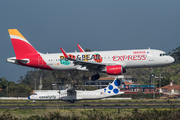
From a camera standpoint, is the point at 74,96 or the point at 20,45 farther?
the point at 74,96

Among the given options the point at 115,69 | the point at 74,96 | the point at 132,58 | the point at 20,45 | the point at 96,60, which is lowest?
the point at 74,96

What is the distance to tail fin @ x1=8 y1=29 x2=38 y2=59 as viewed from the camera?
148 feet

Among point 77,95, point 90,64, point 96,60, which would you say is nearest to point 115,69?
point 96,60

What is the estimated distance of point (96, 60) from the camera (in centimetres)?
4128

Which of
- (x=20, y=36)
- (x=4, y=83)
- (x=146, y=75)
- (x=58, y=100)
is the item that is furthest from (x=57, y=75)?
(x=146, y=75)

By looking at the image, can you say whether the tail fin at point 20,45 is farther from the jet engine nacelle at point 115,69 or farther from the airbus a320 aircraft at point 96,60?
the jet engine nacelle at point 115,69

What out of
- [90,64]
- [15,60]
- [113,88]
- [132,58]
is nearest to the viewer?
[132,58]

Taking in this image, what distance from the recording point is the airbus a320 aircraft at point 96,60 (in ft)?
131

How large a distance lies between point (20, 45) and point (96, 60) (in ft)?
45.7

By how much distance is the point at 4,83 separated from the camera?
10144 cm

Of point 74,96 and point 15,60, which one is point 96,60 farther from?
point 74,96

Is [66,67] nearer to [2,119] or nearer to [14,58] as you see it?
[14,58]

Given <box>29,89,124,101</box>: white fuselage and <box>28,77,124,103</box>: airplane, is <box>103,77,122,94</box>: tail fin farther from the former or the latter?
<box>29,89,124,101</box>: white fuselage

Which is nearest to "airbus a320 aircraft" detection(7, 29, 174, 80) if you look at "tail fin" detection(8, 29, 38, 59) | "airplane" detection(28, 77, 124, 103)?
"tail fin" detection(8, 29, 38, 59)
